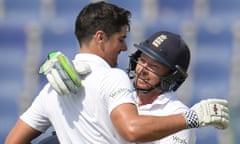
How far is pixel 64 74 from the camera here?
3.44 meters

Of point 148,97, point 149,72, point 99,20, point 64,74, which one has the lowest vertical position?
point 148,97

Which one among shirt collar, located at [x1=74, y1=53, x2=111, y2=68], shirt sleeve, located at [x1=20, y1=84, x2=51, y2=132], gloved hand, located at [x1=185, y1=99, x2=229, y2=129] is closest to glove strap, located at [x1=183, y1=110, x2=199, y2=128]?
gloved hand, located at [x1=185, y1=99, x2=229, y2=129]

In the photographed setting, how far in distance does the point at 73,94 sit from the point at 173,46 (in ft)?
1.53

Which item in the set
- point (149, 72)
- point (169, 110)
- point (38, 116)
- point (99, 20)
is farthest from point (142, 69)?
point (38, 116)

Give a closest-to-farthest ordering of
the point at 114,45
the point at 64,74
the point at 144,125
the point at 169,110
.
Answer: the point at 144,125, the point at 64,74, the point at 114,45, the point at 169,110

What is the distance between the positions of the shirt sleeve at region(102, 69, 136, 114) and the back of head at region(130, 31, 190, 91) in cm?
29

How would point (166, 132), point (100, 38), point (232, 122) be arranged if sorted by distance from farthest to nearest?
point (232, 122), point (100, 38), point (166, 132)

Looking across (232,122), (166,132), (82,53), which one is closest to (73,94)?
(82,53)

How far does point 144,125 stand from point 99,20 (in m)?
0.45

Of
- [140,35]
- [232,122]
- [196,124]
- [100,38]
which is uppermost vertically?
[100,38]

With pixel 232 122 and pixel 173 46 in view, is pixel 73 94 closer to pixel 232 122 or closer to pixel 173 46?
pixel 173 46

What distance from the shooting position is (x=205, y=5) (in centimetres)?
779

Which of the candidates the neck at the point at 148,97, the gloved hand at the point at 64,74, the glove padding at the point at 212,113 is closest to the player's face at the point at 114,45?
the gloved hand at the point at 64,74

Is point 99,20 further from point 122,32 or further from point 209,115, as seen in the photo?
point 209,115
